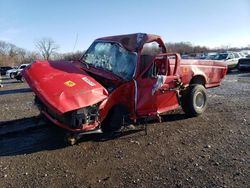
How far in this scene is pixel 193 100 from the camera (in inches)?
303

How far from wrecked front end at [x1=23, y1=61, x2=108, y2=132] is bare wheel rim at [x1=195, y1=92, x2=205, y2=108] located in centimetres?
298

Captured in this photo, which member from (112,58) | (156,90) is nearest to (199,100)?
(156,90)

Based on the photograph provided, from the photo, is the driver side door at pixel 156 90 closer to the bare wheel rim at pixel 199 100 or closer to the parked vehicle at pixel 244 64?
the bare wheel rim at pixel 199 100

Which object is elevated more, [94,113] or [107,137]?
[94,113]

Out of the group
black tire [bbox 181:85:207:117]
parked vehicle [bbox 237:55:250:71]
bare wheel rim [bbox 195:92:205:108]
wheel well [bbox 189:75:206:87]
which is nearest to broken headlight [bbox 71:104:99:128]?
black tire [bbox 181:85:207:117]

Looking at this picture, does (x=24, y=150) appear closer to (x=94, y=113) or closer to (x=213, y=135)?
(x=94, y=113)

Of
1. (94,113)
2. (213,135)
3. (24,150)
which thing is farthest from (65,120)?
(213,135)

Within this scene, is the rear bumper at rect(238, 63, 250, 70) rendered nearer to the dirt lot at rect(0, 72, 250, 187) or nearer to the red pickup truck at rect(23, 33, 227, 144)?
the dirt lot at rect(0, 72, 250, 187)

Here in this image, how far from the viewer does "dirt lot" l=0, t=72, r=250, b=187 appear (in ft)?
14.6

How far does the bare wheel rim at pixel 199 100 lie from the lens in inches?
310

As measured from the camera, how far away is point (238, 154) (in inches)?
208

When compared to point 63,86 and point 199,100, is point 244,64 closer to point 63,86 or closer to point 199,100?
point 199,100

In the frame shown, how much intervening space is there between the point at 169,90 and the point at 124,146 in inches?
70.0

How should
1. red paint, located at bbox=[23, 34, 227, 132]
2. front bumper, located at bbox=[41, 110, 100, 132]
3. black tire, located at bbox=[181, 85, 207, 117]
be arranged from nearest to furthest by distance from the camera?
red paint, located at bbox=[23, 34, 227, 132]
front bumper, located at bbox=[41, 110, 100, 132]
black tire, located at bbox=[181, 85, 207, 117]
